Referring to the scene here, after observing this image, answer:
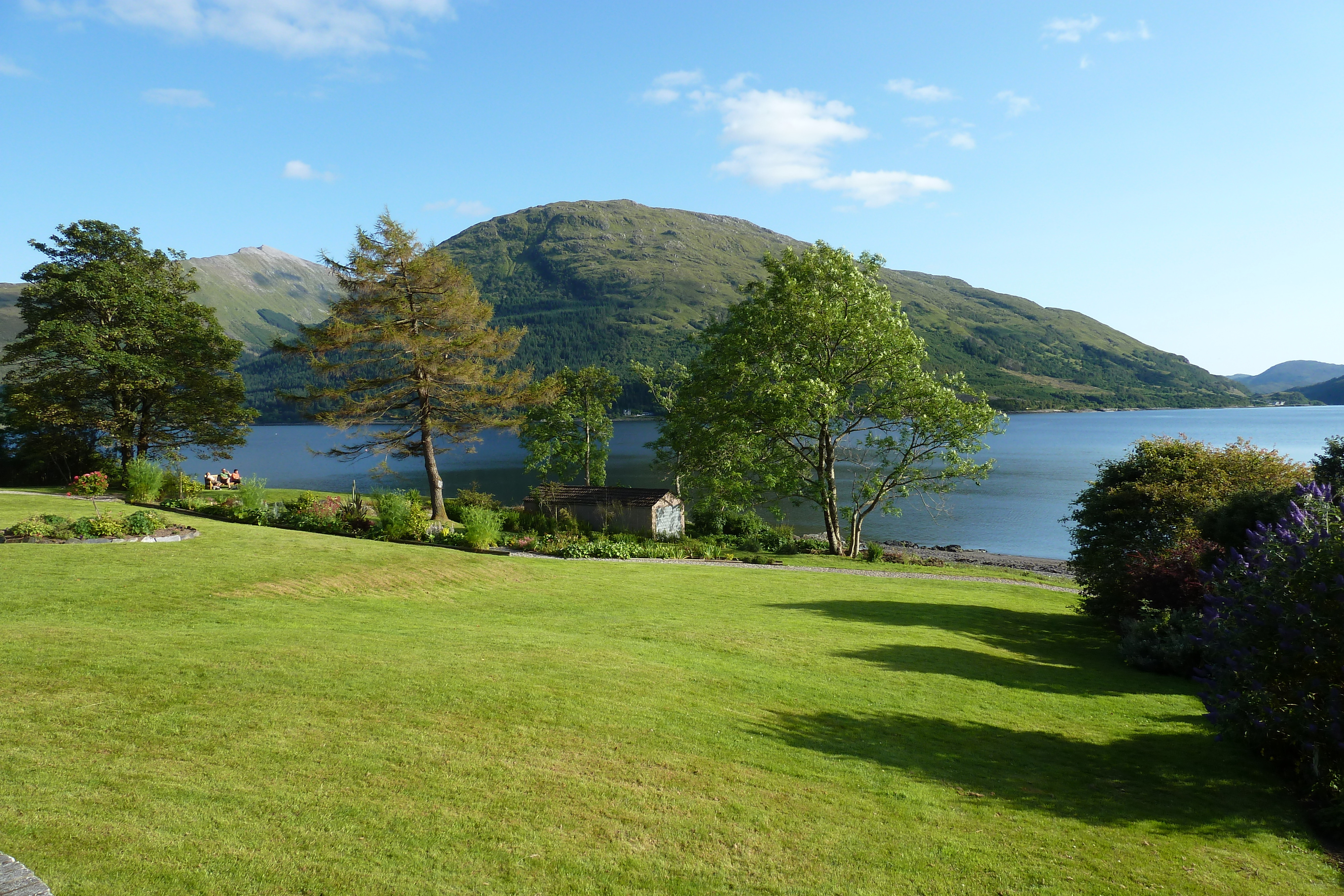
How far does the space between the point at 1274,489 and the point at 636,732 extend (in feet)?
47.7

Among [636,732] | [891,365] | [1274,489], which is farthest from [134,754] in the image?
[891,365]

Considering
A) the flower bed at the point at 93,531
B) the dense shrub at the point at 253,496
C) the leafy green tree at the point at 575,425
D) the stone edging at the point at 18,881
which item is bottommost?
the stone edging at the point at 18,881

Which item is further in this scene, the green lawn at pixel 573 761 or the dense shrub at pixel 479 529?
the dense shrub at pixel 479 529

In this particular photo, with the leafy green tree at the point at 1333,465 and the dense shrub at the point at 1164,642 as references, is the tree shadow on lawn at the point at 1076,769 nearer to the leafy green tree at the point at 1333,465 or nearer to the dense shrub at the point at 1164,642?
the dense shrub at the point at 1164,642

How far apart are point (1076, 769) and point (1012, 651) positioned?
255 inches

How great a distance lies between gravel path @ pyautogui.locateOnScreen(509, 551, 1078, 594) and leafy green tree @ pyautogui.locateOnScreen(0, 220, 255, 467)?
2307 cm

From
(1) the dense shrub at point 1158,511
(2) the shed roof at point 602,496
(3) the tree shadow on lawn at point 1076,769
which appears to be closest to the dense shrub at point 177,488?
(2) the shed roof at point 602,496

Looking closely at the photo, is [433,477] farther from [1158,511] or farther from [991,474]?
[991,474]

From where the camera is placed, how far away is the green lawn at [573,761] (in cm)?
495

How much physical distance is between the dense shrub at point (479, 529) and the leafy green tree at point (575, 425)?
23024mm

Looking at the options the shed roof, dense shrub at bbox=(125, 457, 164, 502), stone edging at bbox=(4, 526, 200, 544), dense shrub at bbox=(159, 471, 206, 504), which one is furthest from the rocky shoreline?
dense shrub at bbox=(125, 457, 164, 502)

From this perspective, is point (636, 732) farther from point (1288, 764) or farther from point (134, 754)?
point (1288, 764)

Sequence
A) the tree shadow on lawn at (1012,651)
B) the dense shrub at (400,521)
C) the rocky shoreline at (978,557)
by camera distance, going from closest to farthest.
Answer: the tree shadow on lawn at (1012,651), the dense shrub at (400,521), the rocky shoreline at (978,557)

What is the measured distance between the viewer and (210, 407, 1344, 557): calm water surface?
53.8 meters
